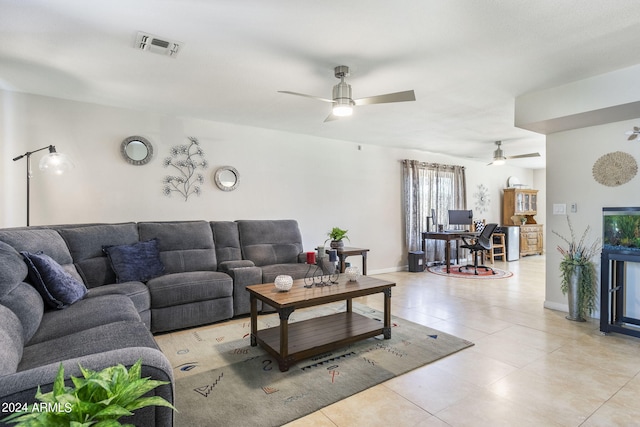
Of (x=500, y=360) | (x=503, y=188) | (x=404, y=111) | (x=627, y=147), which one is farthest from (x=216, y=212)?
(x=503, y=188)

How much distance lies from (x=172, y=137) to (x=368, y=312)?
10.6 feet

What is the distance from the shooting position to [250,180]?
4664 mm

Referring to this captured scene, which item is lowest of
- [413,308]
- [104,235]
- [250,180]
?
[413,308]

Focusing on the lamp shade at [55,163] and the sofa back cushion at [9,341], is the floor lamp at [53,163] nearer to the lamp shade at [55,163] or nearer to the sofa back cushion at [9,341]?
the lamp shade at [55,163]

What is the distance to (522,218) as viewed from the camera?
8.42 meters

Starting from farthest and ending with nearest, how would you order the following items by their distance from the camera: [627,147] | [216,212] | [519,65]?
[216,212] → [627,147] → [519,65]

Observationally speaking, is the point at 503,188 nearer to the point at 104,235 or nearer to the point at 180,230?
the point at 180,230

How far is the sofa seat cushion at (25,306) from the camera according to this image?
69.9 inches

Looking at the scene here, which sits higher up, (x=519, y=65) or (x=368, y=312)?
(x=519, y=65)

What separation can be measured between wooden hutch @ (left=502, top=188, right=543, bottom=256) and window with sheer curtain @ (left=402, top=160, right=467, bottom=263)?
178cm

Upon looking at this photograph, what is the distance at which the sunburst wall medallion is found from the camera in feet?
10.6

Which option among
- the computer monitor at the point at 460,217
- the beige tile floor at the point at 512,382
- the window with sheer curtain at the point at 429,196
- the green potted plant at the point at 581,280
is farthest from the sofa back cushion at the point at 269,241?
the computer monitor at the point at 460,217

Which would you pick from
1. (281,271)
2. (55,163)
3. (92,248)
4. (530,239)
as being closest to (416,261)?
(281,271)

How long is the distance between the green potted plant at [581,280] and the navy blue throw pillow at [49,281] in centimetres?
461
